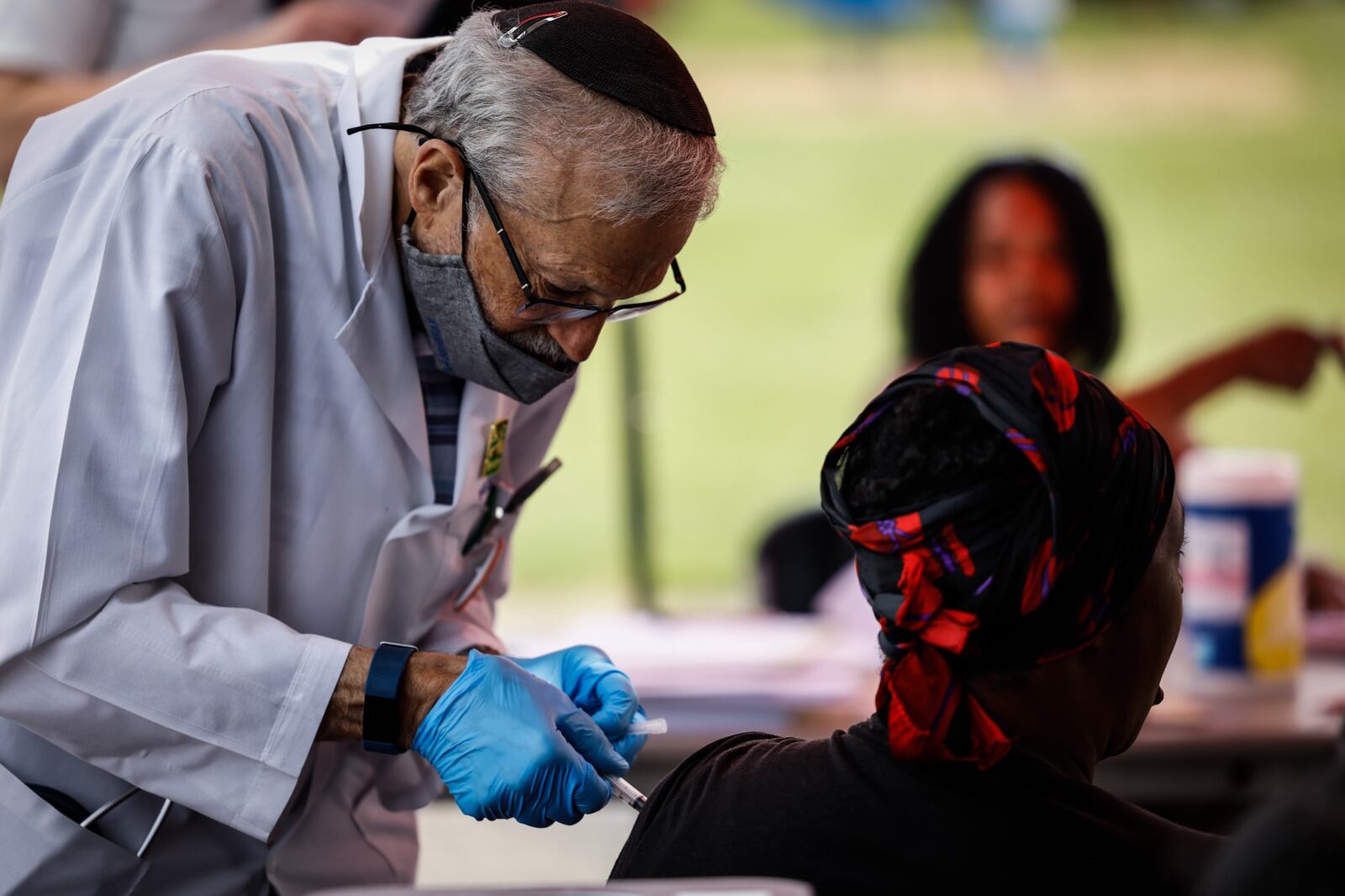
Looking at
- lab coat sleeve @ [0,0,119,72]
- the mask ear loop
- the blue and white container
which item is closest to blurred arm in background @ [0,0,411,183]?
lab coat sleeve @ [0,0,119,72]

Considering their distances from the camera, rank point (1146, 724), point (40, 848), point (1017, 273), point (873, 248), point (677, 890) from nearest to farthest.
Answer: point (677, 890) < point (40, 848) < point (1146, 724) < point (1017, 273) < point (873, 248)

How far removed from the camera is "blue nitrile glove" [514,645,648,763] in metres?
1.50

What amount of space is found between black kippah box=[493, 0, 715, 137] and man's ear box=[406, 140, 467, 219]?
4.7 inches

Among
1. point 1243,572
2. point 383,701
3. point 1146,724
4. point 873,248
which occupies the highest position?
point 383,701

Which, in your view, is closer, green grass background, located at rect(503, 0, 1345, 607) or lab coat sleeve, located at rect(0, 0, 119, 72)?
lab coat sleeve, located at rect(0, 0, 119, 72)

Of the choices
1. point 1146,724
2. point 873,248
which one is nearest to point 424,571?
point 1146,724

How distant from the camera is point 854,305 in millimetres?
6707

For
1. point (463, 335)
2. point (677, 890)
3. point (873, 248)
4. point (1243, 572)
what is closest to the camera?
point (677, 890)

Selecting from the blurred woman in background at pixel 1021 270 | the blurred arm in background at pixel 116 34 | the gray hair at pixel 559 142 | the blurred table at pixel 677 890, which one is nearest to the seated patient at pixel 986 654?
the blurred table at pixel 677 890

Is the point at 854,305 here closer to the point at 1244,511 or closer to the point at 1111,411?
the point at 1244,511

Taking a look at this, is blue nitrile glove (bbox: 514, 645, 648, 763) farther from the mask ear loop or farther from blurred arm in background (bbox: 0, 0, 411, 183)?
blurred arm in background (bbox: 0, 0, 411, 183)

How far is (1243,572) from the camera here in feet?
7.27

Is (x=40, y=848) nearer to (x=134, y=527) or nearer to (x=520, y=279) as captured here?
(x=134, y=527)

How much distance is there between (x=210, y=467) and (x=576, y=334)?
38cm
